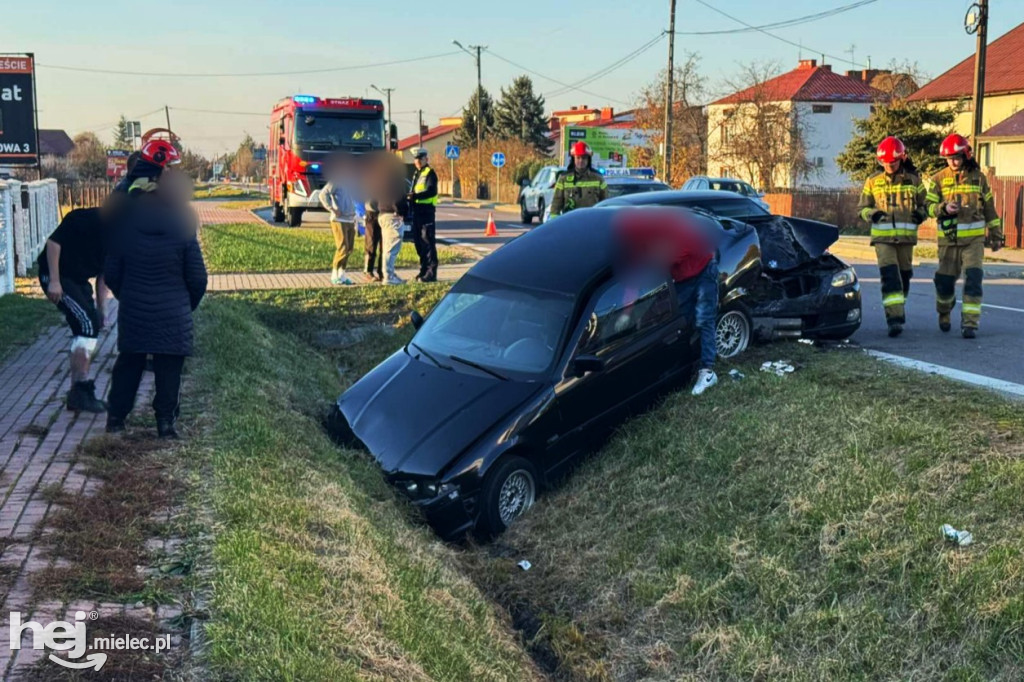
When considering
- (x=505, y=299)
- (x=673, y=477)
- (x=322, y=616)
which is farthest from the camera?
(x=505, y=299)

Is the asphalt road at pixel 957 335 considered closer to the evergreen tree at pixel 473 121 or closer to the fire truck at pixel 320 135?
the fire truck at pixel 320 135

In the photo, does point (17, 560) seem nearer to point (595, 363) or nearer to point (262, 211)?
point (595, 363)

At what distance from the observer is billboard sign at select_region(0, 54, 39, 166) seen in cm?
2044

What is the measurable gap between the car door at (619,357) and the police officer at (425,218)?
6.81 meters

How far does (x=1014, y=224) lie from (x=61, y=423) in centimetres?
2159

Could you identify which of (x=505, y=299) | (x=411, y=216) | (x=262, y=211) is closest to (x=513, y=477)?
(x=505, y=299)

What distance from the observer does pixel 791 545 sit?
515 cm

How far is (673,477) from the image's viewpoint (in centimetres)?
634

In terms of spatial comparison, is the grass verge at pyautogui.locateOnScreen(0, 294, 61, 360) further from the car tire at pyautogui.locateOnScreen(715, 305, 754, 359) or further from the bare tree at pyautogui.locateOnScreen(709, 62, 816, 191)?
the bare tree at pyautogui.locateOnScreen(709, 62, 816, 191)

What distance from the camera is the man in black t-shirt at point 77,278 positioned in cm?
677

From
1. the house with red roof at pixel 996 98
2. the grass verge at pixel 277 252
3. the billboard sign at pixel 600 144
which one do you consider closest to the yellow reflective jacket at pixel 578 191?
the grass verge at pixel 277 252

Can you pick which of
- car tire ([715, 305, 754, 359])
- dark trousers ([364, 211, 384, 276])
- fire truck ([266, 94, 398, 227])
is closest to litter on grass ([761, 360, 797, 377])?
car tire ([715, 305, 754, 359])

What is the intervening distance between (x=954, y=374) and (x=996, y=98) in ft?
119

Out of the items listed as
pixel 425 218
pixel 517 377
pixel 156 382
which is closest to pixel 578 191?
pixel 425 218
